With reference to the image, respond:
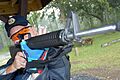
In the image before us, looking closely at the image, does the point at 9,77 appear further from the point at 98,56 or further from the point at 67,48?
the point at 98,56

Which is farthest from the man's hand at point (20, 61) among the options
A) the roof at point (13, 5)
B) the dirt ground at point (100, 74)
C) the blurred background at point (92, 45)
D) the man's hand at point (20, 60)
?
the dirt ground at point (100, 74)

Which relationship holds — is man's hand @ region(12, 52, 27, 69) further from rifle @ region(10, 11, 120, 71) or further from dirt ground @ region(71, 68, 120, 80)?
dirt ground @ region(71, 68, 120, 80)

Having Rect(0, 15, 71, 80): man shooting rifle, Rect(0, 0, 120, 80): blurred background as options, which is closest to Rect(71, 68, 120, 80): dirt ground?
Rect(0, 0, 120, 80): blurred background

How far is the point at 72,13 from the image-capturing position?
0.72m

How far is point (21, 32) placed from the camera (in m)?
0.94

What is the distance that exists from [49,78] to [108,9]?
53.4ft

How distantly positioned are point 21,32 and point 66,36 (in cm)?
24

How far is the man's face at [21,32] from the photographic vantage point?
0.94 meters

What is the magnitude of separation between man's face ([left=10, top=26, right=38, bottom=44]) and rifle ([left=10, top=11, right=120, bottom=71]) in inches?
0.9

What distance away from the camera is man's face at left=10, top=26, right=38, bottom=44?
0.94m

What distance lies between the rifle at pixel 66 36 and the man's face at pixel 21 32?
0.08 feet

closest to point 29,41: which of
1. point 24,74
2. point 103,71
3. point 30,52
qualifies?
point 30,52

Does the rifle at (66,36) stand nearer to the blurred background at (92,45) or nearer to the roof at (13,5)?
the roof at (13,5)

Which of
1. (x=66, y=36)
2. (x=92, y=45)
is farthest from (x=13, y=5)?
(x=92, y=45)
